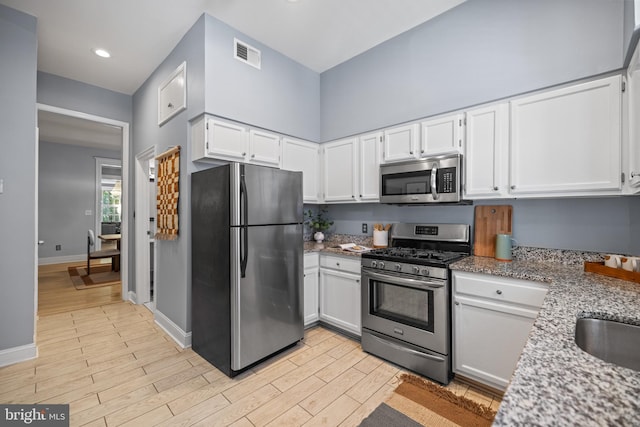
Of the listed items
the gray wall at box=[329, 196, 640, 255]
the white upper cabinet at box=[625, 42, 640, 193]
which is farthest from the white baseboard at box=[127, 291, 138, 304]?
the white upper cabinet at box=[625, 42, 640, 193]

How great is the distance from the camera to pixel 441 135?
251cm

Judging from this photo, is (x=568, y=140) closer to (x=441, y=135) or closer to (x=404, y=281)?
(x=441, y=135)

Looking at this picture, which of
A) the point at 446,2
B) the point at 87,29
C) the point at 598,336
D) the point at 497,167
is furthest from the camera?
the point at 87,29

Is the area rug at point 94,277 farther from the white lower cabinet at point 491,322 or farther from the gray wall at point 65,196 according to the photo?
the white lower cabinet at point 491,322

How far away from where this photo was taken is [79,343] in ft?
9.08

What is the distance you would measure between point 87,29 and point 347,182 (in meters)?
3.05

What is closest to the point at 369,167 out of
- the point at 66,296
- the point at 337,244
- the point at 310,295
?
the point at 337,244

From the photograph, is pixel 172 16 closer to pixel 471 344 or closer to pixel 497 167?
pixel 497 167

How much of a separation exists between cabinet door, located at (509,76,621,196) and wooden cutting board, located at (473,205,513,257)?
11.6 inches

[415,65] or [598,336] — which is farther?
[415,65]

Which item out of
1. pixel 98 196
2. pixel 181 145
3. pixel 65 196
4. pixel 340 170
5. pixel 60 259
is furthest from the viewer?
pixel 98 196

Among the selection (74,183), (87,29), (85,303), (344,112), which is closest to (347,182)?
(344,112)

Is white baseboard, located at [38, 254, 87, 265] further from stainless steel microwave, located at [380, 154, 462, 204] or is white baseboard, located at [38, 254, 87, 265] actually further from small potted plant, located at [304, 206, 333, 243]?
stainless steel microwave, located at [380, 154, 462, 204]

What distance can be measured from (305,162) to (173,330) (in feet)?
7.76
